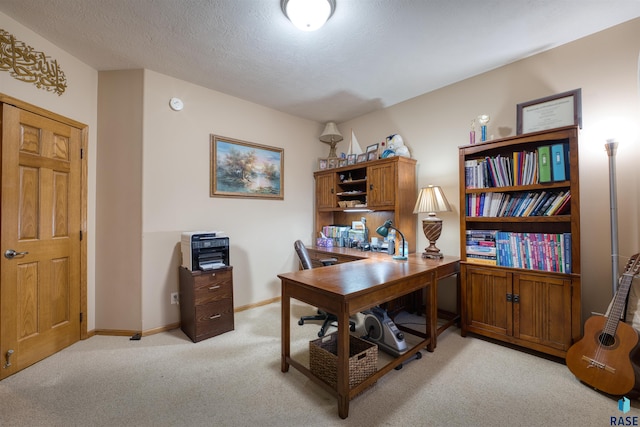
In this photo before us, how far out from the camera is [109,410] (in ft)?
5.48

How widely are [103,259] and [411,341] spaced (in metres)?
3.33

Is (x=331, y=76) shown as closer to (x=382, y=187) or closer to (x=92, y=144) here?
(x=382, y=187)

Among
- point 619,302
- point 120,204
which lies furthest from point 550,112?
point 120,204

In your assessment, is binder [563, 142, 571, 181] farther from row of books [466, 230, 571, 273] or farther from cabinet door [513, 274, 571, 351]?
cabinet door [513, 274, 571, 351]

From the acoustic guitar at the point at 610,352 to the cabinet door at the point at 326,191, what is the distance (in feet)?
9.51

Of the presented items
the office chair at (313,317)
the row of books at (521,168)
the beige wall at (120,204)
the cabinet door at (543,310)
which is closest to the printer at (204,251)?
the beige wall at (120,204)

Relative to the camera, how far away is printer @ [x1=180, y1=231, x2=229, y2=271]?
2648 millimetres

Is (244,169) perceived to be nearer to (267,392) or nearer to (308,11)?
(308,11)

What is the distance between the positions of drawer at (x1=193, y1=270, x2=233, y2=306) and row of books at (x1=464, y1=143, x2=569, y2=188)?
2.77m

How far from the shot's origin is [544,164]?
2230mm

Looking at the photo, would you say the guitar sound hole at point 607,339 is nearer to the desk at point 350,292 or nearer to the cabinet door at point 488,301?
the cabinet door at point 488,301

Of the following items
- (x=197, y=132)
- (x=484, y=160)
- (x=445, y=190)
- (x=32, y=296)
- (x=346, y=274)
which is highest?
(x=197, y=132)

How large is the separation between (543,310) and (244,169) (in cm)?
351

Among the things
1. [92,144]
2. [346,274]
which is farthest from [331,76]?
[92,144]
